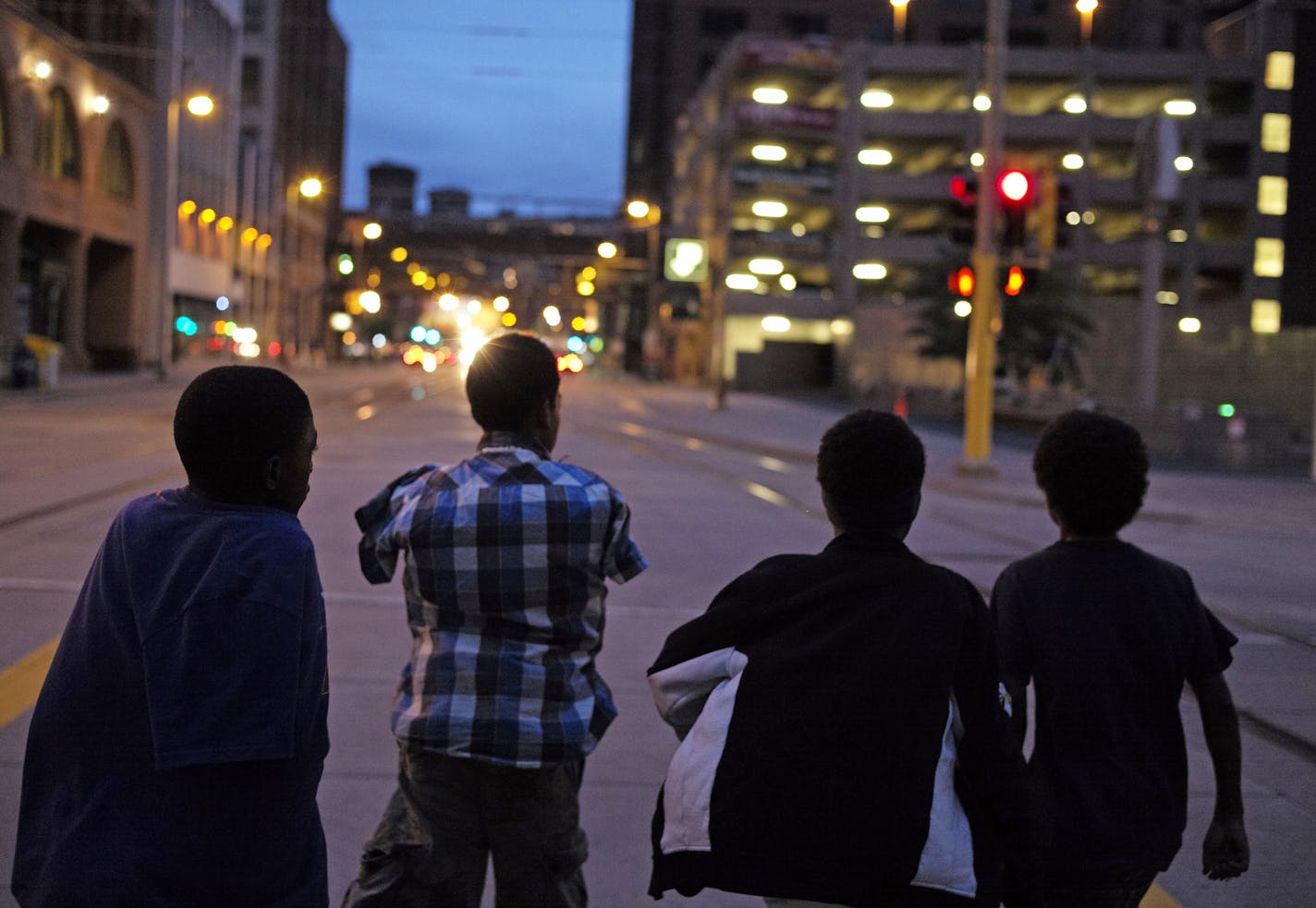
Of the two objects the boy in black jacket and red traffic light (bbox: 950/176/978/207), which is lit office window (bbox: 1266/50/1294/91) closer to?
red traffic light (bbox: 950/176/978/207)

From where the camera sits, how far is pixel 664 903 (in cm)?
488

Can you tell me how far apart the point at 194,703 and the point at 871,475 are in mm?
1227

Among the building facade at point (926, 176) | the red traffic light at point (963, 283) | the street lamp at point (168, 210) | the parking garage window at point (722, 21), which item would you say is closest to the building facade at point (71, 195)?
the street lamp at point (168, 210)

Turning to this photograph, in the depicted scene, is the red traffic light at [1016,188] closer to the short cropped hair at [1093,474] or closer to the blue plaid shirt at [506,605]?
the short cropped hair at [1093,474]

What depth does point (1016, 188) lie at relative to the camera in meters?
21.1

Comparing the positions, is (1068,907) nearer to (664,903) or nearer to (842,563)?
(842,563)

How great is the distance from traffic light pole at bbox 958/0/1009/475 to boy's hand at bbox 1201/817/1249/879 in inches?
742

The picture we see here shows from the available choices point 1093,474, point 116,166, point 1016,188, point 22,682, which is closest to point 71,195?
point 116,166

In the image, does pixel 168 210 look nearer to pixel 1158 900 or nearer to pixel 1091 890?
pixel 1158 900

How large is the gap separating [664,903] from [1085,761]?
2.03m

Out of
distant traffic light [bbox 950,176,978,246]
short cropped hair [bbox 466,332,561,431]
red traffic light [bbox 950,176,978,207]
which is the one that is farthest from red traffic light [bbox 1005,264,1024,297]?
short cropped hair [bbox 466,332,561,431]

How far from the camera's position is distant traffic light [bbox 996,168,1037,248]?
21.1m

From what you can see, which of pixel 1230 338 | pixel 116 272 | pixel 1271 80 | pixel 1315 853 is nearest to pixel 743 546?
pixel 1315 853

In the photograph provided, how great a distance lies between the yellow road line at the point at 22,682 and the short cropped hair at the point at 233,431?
4.30 meters
